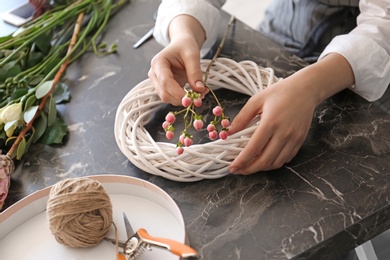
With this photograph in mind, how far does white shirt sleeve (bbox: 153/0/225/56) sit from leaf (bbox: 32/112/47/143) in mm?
281

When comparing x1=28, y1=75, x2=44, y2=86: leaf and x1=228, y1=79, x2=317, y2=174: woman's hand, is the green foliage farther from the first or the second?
x1=228, y1=79, x2=317, y2=174: woman's hand

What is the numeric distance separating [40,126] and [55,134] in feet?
0.12

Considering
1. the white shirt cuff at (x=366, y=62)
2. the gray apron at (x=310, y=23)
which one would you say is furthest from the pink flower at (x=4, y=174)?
the gray apron at (x=310, y=23)

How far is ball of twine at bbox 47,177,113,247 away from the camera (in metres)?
0.80

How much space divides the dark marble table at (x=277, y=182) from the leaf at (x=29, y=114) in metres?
0.06

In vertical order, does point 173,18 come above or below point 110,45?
above

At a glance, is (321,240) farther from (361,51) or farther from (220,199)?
(361,51)

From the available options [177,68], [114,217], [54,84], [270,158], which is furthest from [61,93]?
[270,158]

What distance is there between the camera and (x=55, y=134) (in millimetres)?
1074

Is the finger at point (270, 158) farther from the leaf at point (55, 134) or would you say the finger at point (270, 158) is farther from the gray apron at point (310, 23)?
the gray apron at point (310, 23)

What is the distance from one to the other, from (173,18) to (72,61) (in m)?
0.25

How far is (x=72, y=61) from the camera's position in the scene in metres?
1.27

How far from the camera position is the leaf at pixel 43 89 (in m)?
1.11

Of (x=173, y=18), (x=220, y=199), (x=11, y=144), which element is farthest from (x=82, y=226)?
(x=173, y=18)
